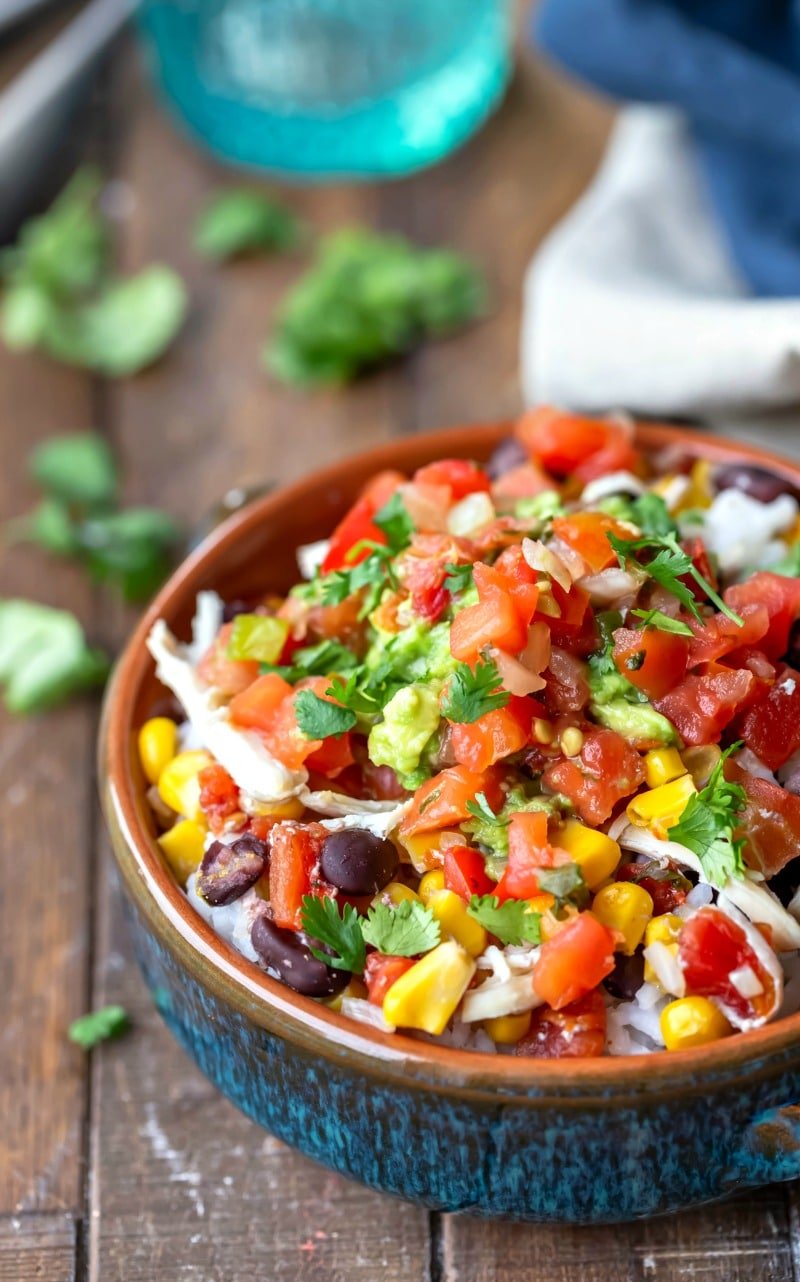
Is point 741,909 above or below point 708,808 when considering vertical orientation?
below

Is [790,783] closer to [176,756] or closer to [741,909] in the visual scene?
[741,909]

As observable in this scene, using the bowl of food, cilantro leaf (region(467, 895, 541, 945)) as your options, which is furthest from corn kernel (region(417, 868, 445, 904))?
A: cilantro leaf (region(467, 895, 541, 945))

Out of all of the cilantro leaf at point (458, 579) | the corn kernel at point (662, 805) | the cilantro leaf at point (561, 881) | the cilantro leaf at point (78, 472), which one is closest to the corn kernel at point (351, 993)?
the cilantro leaf at point (561, 881)

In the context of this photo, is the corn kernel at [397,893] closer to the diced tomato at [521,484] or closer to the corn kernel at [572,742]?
the corn kernel at [572,742]

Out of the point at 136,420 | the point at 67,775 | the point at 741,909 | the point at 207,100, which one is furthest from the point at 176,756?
the point at 207,100

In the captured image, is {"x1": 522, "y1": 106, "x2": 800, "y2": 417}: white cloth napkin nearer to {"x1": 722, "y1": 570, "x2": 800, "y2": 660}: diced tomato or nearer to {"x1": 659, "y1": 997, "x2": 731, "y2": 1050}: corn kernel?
{"x1": 722, "y1": 570, "x2": 800, "y2": 660}: diced tomato

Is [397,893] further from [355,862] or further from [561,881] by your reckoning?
[561,881]

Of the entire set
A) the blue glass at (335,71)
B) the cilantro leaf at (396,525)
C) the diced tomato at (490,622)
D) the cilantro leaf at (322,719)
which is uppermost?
the blue glass at (335,71)
